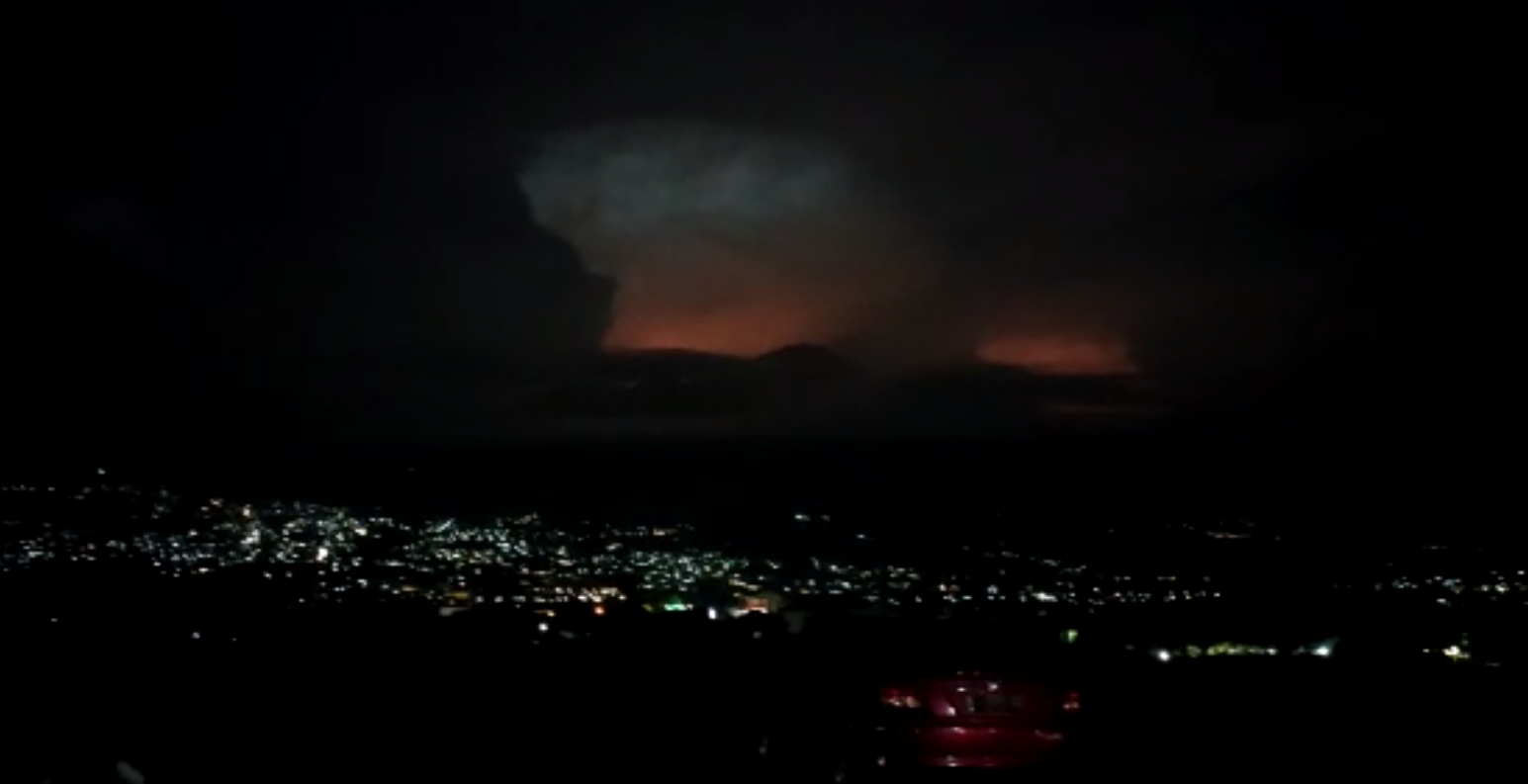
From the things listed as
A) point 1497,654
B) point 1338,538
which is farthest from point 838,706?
point 1338,538

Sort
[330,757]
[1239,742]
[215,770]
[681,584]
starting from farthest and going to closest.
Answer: [681,584] < [1239,742] < [330,757] < [215,770]

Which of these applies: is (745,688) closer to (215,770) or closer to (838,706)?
(838,706)

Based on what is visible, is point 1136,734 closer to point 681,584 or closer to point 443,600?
point 443,600

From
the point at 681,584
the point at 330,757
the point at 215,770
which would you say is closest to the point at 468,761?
the point at 330,757

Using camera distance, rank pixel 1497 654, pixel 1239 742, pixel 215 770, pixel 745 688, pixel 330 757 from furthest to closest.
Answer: pixel 1497 654, pixel 745 688, pixel 1239 742, pixel 330 757, pixel 215 770

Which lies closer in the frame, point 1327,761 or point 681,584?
point 1327,761

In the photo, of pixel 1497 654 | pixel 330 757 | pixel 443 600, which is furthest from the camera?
pixel 443 600
